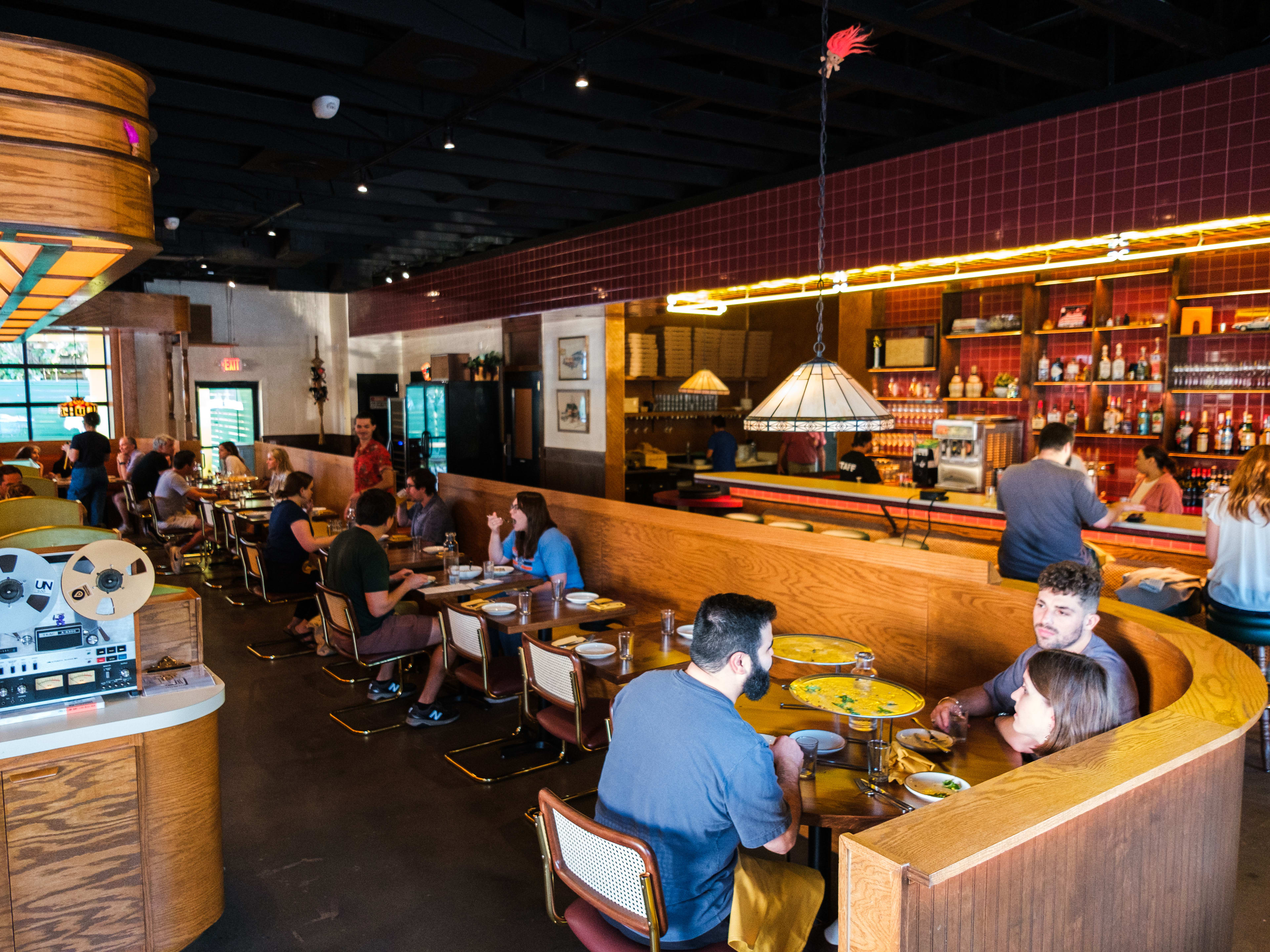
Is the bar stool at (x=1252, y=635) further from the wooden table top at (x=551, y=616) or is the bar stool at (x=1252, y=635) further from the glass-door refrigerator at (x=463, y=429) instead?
the glass-door refrigerator at (x=463, y=429)

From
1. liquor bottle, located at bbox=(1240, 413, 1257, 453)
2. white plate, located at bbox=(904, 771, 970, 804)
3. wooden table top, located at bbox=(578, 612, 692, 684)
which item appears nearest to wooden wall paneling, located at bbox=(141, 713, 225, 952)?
wooden table top, located at bbox=(578, 612, 692, 684)

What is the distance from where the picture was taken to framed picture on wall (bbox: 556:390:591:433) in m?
9.61

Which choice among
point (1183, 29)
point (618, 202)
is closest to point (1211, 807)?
point (1183, 29)

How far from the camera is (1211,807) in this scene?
6.75ft

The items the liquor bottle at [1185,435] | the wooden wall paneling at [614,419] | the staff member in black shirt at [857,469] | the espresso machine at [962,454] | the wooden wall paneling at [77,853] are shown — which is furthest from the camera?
the wooden wall paneling at [614,419]

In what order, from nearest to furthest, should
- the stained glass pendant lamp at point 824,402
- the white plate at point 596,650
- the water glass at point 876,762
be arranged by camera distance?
the water glass at point 876,762 < the stained glass pendant lamp at point 824,402 < the white plate at point 596,650

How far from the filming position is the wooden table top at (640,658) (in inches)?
145

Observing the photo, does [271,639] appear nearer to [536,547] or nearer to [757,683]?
[536,547]

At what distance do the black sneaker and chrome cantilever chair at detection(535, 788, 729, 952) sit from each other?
282 cm

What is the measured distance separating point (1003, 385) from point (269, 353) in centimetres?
1188

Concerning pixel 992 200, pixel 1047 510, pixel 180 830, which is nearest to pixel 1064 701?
pixel 1047 510

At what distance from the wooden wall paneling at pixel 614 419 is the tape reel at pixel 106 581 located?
644 centimetres

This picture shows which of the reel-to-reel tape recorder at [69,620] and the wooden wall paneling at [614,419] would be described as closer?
the reel-to-reel tape recorder at [69,620]

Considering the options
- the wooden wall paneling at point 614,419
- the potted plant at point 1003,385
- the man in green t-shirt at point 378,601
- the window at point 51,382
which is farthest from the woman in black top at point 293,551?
the window at point 51,382
